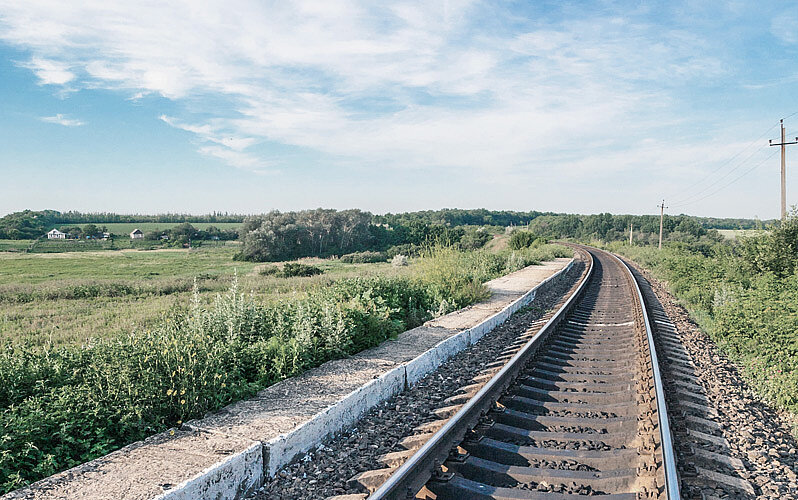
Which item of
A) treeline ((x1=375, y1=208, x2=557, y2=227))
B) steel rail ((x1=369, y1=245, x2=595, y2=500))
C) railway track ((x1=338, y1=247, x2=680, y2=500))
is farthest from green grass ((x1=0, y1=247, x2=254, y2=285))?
treeline ((x1=375, y1=208, x2=557, y2=227))

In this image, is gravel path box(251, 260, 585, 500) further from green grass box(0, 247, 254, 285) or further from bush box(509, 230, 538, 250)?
bush box(509, 230, 538, 250)

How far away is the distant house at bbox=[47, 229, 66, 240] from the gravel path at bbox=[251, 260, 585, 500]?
72.0 meters

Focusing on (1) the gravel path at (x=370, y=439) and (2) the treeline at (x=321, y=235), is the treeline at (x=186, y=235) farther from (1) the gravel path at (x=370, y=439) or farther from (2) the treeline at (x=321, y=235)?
(1) the gravel path at (x=370, y=439)

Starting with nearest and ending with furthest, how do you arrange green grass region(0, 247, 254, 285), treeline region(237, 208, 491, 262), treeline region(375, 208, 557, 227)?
1. green grass region(0, 247, 254, 285)
2. treeline region(237, 208, 491, 262)
3. treeline region(375, 208, 557, 227)

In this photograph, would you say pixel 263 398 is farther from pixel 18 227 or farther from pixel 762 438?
pixel 18 227

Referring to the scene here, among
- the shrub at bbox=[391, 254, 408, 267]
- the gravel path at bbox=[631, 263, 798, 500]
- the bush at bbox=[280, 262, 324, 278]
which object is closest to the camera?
the gravel path at bbox=[631, 263, 798, 500]

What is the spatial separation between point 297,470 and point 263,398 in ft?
4.30

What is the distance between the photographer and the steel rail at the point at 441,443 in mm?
3281

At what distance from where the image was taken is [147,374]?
4.43 metres

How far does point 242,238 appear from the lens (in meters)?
73.5

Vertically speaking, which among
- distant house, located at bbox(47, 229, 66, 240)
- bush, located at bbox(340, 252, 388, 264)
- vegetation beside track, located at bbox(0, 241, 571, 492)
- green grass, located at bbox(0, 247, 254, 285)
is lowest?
green grass, located at bbox(0, 247, 254, 285)

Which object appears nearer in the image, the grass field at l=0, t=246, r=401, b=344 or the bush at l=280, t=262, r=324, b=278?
the grass field at l=0, t=246, r=401, b=344

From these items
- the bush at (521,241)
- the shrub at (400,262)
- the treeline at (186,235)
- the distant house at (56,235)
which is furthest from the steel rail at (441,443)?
the treeline at (186,235)

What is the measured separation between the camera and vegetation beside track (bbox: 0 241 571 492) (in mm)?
3867
